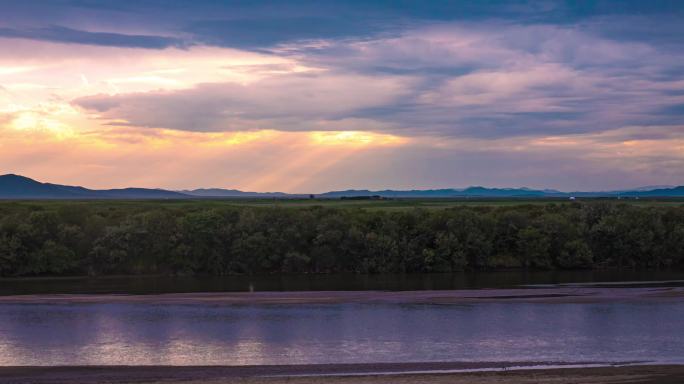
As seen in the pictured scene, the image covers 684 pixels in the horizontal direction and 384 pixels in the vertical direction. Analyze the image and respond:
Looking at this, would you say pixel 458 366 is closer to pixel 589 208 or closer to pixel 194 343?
pixel 194 343

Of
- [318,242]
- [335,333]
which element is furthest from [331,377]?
[318,242]

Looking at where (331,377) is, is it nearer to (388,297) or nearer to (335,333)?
(335,333)

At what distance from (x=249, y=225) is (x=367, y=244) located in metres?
11.9

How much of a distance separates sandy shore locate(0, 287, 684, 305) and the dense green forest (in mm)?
17621

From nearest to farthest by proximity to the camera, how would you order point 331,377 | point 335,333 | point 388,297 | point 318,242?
point 331,377, point 335,333, point 388,297, point 318,242

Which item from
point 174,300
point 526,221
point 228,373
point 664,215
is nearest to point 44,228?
point 174,300

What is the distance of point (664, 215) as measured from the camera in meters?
88.5

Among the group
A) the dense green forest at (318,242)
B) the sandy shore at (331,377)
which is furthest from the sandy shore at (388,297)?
the sandy shore at (331,377)

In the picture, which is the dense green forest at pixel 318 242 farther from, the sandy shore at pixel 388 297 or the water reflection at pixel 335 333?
the water reflection at pixel 335 333

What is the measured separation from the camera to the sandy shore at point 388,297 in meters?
55.1

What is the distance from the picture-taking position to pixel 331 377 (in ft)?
98.4

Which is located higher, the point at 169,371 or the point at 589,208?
the point at 589,208

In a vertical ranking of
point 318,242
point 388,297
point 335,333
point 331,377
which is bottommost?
point 388,297

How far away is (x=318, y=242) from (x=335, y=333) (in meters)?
38.9
